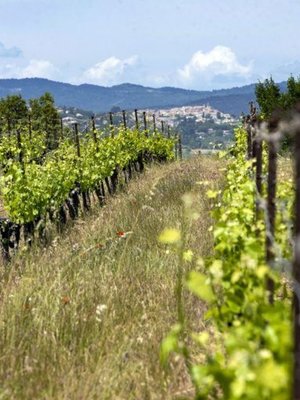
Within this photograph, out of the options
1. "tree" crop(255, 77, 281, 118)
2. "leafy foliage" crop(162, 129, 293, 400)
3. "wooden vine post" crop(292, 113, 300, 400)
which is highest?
"wooden vine post" crop(292, 113, 300, 400)

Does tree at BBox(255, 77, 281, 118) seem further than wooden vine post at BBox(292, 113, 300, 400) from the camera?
Yes

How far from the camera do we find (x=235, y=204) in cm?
410

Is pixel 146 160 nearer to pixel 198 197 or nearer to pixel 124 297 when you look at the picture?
pixel 198 197

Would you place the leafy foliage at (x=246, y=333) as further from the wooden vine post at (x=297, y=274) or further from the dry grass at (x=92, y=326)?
the dry grass at (x=92, y=326)

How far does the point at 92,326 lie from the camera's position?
442 centimetres

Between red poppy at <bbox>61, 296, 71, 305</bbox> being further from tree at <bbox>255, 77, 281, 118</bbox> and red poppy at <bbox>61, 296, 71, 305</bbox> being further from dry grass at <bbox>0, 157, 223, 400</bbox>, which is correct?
tree at <bbox>255, 77, 281, 118</bbox>

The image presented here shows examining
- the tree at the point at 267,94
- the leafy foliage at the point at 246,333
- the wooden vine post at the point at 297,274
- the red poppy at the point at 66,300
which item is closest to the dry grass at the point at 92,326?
the red poppy at the point at 66,300

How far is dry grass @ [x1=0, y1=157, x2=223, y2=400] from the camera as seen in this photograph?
3498 mm

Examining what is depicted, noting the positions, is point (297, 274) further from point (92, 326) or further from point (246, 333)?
point (92, 326)

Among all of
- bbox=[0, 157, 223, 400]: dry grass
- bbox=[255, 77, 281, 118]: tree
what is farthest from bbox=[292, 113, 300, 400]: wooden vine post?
bbox=[255, 77, 281, 118]: tree

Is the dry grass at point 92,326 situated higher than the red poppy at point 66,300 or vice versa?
the red poppy at point 66,300

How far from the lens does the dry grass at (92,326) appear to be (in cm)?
350

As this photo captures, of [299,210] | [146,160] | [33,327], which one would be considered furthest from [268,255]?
[146,160]

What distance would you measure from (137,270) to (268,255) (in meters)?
2.99
